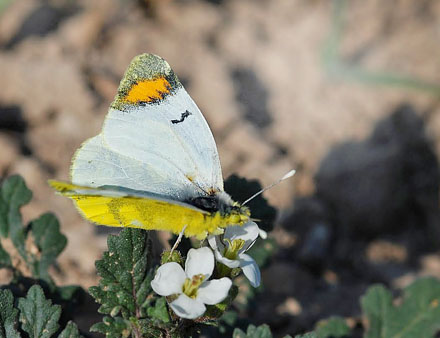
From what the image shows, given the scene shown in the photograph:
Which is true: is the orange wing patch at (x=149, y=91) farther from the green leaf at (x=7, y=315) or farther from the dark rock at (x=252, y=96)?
the dark rock at (x=252, y=96)

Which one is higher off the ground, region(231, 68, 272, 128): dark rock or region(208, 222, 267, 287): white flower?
region(231, 68, 272, 128): dark rock

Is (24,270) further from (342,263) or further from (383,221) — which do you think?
(383,221)

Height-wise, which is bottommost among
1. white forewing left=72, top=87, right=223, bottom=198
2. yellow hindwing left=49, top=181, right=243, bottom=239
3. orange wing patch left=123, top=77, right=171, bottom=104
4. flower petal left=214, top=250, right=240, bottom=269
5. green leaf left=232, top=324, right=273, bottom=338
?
green leaf left=232, top=324, right=273, bottom=338

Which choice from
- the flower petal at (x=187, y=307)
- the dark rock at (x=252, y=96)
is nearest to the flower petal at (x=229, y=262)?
the flower petal at (x=187, y=307)

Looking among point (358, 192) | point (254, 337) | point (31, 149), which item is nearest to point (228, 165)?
point (358, 192)

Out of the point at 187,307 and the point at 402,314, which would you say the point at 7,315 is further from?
the point at 402,314

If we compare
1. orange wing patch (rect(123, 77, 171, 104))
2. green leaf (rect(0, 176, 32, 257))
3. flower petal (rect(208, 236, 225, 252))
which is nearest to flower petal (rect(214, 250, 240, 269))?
flower petal (rect(208, 236, 225, 252))

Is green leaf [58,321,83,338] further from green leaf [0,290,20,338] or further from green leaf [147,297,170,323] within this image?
green leaf [147,297,170,323]
